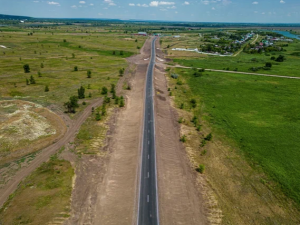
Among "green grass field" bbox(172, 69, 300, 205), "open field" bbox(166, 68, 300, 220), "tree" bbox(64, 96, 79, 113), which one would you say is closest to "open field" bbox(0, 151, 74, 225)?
"tree" bbox(64, 96, 79, 113)

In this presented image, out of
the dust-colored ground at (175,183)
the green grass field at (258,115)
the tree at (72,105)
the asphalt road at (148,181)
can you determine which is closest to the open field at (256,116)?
the green grass field at (258,115)

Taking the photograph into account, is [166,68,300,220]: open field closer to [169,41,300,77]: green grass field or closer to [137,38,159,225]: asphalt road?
[137,38,159,225]: asphalt road

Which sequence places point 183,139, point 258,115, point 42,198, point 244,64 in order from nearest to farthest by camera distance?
Answer: point 42,198
point 183,139
point 258,115
point 244,64

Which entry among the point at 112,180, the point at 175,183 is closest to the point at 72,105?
the point at 112,180

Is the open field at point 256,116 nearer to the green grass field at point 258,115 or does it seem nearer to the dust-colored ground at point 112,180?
the green grass field at point 258,115

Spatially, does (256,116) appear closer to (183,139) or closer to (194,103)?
(194,103)
